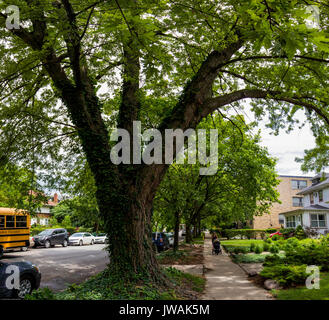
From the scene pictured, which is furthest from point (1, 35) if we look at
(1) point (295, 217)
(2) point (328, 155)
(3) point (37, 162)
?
(1) point (295, 217)

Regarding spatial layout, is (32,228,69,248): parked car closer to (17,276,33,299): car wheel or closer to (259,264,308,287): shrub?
(17,276,33,299): car wheel

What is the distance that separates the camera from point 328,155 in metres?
12.1

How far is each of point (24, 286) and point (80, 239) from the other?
2605 centimetres

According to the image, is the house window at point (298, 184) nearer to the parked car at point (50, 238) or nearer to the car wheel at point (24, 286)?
the parked car at point (50, 238)

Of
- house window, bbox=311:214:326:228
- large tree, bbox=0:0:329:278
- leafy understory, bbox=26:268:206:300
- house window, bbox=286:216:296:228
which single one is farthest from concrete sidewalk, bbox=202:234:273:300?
house window, bbox=286:216:296:228

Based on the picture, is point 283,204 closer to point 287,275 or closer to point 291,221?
point 291,221

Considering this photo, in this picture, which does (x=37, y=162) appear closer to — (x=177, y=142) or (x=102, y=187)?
(x=102, y=187)

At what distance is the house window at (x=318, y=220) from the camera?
37.7m

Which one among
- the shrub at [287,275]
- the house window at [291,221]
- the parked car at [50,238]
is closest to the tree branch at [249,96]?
the shrub at [287,275]

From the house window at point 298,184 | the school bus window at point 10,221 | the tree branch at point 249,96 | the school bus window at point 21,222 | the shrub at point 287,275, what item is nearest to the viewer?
the tree branch at point 249,96

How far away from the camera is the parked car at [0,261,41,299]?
763 centimetres

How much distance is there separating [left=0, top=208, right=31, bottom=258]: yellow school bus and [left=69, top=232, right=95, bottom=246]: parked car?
39.8ft

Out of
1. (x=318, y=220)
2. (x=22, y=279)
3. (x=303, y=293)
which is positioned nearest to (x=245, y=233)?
(x=318, y=220)

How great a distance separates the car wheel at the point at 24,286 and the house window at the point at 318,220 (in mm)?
37549
